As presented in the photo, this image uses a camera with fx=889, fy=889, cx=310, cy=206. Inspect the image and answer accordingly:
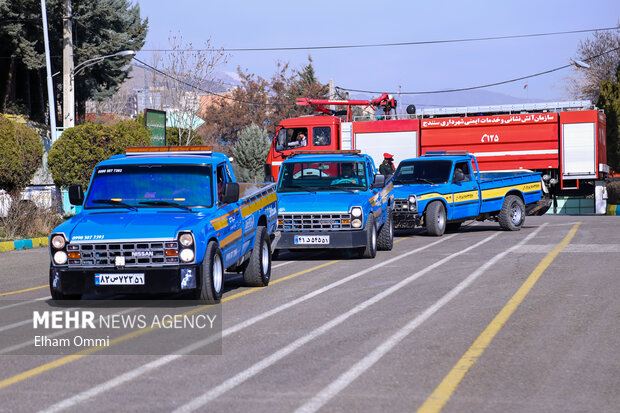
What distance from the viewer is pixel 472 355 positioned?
7410 millimetres

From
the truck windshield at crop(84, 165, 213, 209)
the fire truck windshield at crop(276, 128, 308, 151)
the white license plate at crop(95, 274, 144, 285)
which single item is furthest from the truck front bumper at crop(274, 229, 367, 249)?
the fire truck windshield at crop(276, 128, 308, 151)

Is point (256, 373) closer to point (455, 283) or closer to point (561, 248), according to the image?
point (455, 283)

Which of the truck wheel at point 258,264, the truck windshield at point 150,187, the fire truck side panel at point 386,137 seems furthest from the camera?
the fire truck side panel at point 386,137

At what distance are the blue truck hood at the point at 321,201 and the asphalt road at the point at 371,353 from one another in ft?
8.97

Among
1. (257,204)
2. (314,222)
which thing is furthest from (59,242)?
(314,222)

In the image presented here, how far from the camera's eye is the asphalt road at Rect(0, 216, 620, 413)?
6039 millimetres

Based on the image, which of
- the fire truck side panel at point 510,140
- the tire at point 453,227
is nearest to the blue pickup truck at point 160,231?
the tire at point 453,227

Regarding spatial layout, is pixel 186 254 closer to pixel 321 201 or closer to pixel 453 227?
pixel 321 201

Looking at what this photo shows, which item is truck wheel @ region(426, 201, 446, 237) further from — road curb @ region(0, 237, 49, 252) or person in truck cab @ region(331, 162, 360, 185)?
road curb @ region(0, 237, 49, 252)

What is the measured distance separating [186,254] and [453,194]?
1324 cm

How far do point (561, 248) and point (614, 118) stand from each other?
3096 cm

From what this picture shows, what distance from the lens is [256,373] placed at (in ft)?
22.3

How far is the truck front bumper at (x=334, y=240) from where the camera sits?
15.8 m

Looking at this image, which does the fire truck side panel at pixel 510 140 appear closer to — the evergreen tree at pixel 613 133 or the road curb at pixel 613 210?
the road curb at pixel 613 210
